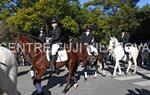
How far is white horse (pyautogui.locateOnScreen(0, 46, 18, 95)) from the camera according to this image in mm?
7382

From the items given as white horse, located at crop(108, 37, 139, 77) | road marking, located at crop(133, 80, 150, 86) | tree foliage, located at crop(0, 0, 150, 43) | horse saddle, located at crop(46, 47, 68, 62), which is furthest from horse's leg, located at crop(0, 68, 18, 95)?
tree foliage, located at crop(0, 0, 150, 43)

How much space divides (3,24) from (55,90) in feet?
86.1

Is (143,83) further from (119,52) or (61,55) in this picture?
(61,55)

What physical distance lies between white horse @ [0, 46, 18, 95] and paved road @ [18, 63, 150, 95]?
602cm

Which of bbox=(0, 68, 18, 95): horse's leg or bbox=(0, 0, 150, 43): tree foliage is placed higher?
bbox=(0, 0, 150, 43): tree foliage

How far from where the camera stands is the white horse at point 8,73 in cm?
738

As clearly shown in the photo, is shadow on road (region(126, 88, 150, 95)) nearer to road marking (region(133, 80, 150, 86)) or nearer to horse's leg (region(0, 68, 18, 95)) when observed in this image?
road marking (region(133, 80, 150, 86))

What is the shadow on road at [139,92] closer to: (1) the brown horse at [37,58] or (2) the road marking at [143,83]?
(2) the road marking at [143,83]

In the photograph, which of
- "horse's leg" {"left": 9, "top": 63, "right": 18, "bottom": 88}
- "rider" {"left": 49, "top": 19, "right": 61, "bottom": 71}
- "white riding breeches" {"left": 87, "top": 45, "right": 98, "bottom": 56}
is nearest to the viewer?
"horse's leg" {"left": 9, "top": 63, "right": 18, "bottom": 88}

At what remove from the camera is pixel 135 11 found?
44.4 metres

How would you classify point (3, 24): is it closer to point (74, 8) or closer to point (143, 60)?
point (74, 8)

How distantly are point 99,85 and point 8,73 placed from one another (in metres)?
8.33

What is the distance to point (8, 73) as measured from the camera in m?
7.84

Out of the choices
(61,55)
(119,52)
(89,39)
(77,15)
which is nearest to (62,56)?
(61,55)
